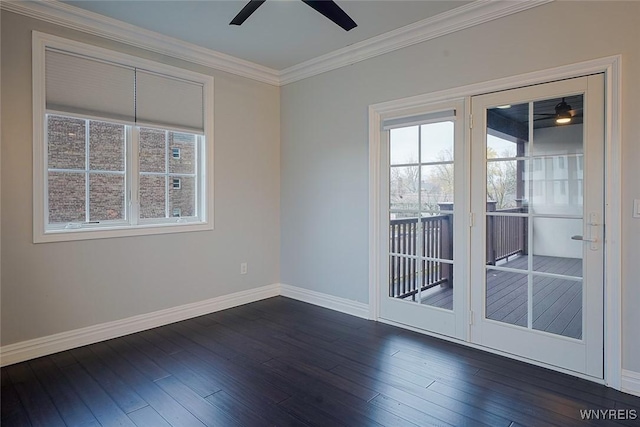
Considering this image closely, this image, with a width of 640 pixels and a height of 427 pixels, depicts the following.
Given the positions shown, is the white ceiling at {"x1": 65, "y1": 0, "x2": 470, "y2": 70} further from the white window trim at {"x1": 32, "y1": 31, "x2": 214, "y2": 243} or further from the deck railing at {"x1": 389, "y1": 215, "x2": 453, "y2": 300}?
the deck railing at {"x1": 389, "y1": 215, "x2": 453, "y2": 300}

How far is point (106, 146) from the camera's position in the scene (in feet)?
10.6

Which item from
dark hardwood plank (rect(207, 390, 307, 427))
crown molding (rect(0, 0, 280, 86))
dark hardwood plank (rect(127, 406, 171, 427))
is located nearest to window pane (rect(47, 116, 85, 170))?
crown molding (rect(0, 0, 280, 86))

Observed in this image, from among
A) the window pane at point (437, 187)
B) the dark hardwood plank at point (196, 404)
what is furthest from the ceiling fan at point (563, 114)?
the dark hardwood plank at point (196, 404)

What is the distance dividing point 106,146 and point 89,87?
51 cm

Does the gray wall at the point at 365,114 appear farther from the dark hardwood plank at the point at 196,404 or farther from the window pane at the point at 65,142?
the window pane at the point at 65,142

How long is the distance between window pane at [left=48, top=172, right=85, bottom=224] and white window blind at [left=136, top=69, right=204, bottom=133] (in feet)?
2.59

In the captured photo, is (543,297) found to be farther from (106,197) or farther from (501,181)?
(106,197)

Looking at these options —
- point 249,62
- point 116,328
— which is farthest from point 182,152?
point 116,328

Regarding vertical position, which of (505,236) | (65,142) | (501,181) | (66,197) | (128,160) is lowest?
(505,236)

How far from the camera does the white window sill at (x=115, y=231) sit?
9.39 feet

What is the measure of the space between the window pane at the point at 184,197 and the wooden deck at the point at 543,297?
2.98 metres

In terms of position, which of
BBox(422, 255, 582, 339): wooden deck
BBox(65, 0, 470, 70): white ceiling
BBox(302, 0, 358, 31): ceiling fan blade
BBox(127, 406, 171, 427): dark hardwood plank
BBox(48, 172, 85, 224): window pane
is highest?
BBox(65, 0, 470, 70): white ceiling

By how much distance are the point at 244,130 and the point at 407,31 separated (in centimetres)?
205

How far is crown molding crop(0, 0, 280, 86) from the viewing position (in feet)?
9.01
